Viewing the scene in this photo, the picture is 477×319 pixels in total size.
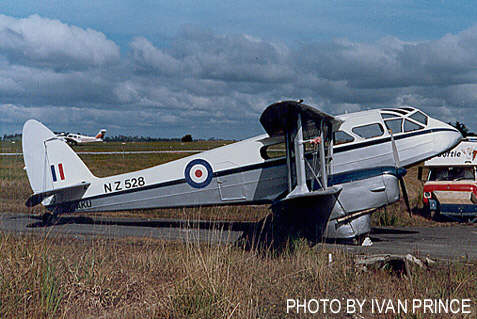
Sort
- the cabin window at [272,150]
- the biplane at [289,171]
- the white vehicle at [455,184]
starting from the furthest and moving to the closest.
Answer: the white vehicle at [455,184] < the cabin window at [272,150] < the biplane at [289,171]

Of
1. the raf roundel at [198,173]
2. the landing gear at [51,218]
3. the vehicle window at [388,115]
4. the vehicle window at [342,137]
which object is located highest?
the vehicle window at [388,115]

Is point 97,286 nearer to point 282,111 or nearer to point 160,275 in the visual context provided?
point 160,275

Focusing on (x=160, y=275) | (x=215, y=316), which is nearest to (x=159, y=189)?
(x=160, y=275)

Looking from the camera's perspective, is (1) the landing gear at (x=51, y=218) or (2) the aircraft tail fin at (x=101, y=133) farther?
(2) the aircraft tail fin at (x=101, y=133)

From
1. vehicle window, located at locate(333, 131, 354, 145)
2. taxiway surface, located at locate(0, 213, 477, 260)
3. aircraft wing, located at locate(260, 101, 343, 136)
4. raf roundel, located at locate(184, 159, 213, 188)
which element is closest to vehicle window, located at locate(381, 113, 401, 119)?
vehicle window, located at locate(333, 131, 354, 145)

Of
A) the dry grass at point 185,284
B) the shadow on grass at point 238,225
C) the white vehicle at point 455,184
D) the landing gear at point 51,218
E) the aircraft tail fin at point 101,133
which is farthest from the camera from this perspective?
the aircraft tail fin at point 101,133

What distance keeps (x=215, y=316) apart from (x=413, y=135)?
8.39 metres

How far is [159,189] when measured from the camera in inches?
505

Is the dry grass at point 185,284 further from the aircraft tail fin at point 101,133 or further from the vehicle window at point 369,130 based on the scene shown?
the aircraft tail fin at point 101,133

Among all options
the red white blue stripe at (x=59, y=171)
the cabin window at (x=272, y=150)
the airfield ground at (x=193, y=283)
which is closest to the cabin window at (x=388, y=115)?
the cabin window at (x=272, y=150)

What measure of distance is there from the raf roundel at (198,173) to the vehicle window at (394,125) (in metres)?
5.09

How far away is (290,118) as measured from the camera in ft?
33.0

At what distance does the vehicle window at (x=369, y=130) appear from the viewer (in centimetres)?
1116

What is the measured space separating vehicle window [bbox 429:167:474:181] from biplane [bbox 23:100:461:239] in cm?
474
